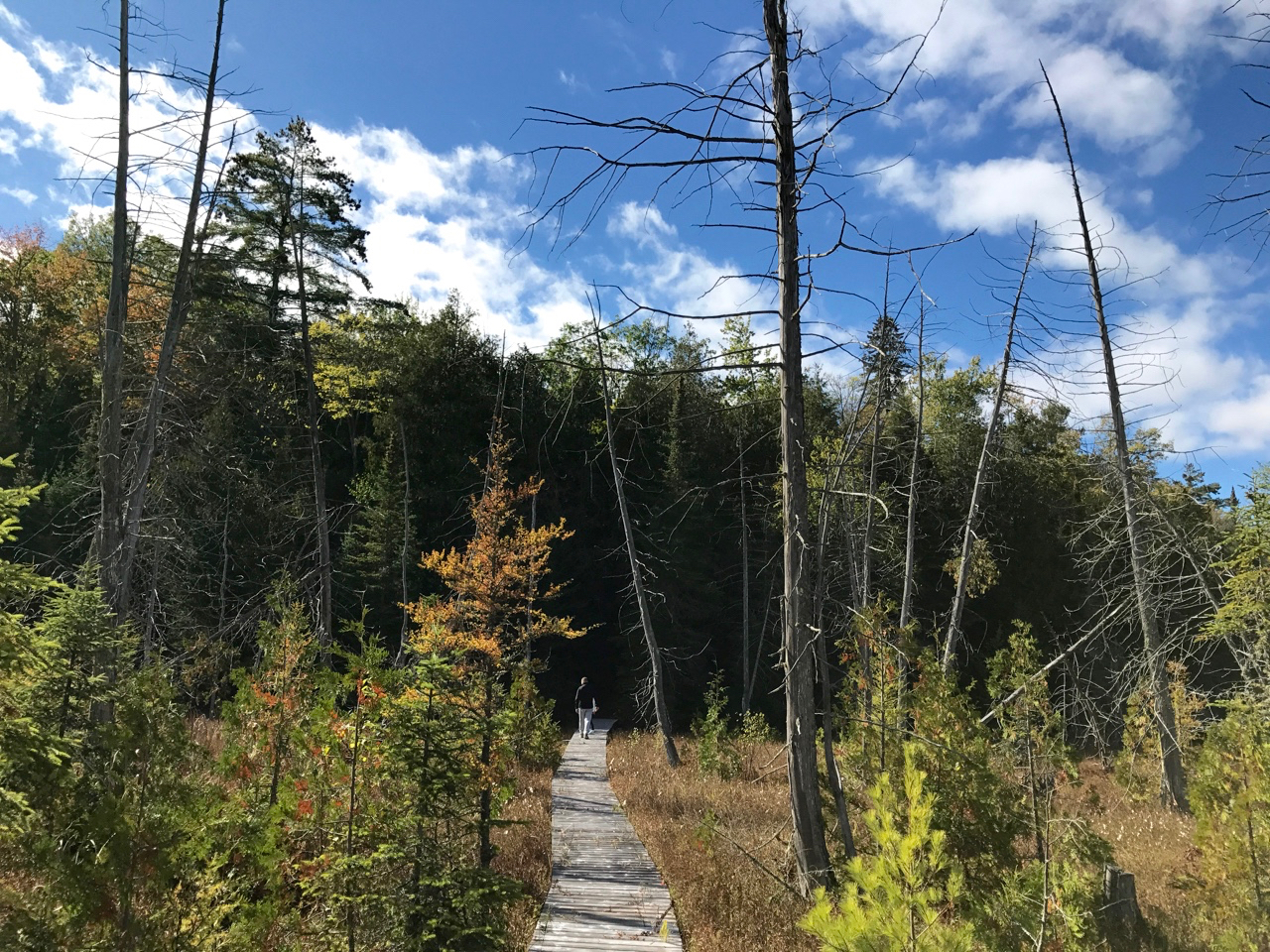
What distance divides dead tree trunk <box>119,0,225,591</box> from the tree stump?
31.5ft

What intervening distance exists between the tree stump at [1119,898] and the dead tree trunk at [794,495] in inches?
139

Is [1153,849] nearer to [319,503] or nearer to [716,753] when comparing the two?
[716,753]

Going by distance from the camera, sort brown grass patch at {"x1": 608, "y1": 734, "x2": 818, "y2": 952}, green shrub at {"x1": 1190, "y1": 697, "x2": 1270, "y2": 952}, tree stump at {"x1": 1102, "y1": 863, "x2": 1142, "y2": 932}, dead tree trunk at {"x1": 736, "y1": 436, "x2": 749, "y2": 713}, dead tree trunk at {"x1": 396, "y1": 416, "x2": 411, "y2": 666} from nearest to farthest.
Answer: green shrub at {"x1": 1190, "y1": 697, "x2": 1270, "y2": 952}, brown grass patch at {"x1": 608, "y1": 734, "x2": 818, "y2": 952}, tree stump at {"x1": 1102, "y1": 863, "x2": 1142, "y2": 932}, dead tree trunk at {"x1": 396, "y1": 416, "x2": 411, "y2": 666}, dead tree trunk at {"x1": 736, "y1": 436, "x2": 749, "y2": 713}

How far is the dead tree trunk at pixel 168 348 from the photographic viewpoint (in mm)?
6523

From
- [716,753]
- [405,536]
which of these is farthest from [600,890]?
[405,536]

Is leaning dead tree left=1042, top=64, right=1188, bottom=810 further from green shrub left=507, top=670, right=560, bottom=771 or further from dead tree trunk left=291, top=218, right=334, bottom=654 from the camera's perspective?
dead tree trunk left=291, top=218, right=334, bottom=654

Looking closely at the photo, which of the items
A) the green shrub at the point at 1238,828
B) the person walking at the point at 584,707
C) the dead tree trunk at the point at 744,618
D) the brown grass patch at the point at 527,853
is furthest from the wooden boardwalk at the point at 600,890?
the dead tree trunk at the point at 744,618

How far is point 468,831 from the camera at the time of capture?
506 centimetres

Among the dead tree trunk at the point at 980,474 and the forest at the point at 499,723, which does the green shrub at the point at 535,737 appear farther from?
the dead tree trunk at the point at 980,474

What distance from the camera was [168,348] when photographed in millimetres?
6961

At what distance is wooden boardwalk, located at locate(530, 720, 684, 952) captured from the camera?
5.58m

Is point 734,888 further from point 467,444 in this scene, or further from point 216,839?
point 467,444

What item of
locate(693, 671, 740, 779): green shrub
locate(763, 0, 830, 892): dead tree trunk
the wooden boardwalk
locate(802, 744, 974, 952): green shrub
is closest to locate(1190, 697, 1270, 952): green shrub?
locate(763, 0, 830, 892): dead tree trunk

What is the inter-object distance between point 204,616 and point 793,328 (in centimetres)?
1789
